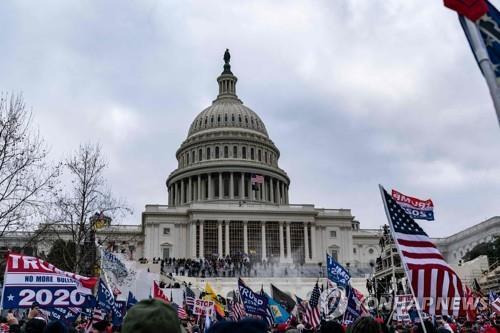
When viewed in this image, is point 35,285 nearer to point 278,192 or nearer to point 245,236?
point 245,236

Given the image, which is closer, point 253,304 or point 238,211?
point 253,304

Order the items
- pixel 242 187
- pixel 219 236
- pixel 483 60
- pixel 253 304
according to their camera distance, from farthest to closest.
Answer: pixel 242 187 → pixel 219 236 → pixel 253 304 → pixel 483 60

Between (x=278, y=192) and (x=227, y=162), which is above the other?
(x=227, y=162)

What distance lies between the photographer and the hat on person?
2.90 metres

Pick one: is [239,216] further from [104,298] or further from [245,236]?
[104,298]

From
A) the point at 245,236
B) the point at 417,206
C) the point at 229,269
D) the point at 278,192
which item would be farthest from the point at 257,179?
the point at 417,206

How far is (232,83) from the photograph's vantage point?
121312 mm

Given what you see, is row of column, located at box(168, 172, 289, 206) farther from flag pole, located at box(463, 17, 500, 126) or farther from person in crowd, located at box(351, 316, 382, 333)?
person in crowd, located at box(351, 316, 382, 333)

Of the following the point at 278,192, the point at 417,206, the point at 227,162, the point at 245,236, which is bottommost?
the point at 417,206

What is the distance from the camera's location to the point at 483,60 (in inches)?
209

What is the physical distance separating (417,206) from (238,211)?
65332mm

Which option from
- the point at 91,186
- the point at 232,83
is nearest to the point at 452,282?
the point at 91,186

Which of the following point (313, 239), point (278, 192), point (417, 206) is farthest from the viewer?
point (278, 192)

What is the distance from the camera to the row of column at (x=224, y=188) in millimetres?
98750
